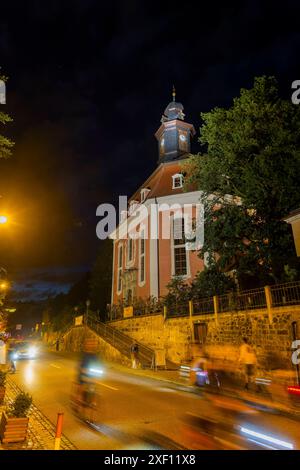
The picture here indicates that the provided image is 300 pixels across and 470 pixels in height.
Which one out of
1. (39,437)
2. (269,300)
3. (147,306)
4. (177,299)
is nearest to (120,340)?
(147,306)

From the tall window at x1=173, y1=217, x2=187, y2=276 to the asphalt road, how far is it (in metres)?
15.7

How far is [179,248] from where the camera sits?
29.2 metres

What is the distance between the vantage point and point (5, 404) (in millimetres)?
9750

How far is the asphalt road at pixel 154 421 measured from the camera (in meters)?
6.35

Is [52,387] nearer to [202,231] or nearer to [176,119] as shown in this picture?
[202,231]

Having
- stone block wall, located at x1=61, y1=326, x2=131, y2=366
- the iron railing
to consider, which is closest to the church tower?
the iron railing

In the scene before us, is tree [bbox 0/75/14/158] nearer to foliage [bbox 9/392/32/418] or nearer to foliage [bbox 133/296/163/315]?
foliage [bbox 9/392/32/418]

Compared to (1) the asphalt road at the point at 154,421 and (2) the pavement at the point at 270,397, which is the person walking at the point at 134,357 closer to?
(2) the pavement at the point at 270,397

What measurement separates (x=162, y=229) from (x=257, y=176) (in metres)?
13.8

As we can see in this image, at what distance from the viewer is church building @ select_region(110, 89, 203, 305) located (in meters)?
28.6

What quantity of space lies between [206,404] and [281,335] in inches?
187

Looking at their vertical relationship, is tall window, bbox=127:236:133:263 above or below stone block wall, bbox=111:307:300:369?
above

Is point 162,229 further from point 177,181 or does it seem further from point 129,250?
point 129,250

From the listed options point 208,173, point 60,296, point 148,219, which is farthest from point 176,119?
point 60,296
